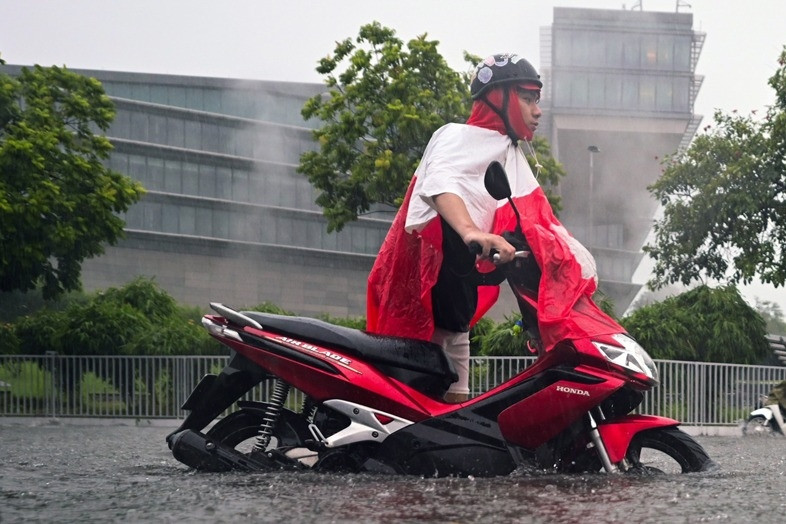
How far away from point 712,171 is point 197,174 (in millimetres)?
33210

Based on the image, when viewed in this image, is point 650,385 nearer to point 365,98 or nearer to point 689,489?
point 689,489

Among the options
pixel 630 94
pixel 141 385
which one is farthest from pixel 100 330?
pixel 630 94

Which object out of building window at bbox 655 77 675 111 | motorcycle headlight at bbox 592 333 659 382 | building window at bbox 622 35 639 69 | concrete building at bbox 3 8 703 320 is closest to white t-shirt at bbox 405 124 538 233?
motorcycle headlight at bbox 592 333 659 382

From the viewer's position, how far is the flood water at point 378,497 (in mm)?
4828

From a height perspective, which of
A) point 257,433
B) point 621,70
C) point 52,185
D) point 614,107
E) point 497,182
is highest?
point 621,70

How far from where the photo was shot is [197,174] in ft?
210

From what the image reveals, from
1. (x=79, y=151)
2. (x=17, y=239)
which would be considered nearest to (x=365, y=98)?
(x=79, y=151)

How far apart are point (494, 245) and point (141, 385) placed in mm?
15008

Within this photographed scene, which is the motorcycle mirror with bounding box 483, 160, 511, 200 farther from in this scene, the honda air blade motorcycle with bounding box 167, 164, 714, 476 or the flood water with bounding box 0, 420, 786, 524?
the flood water with bounding box 0, 420, 786, 524

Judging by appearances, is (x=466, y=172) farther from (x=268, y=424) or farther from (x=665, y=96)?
(x=665, y=96)

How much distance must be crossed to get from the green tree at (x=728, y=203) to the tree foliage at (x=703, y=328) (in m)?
12.8

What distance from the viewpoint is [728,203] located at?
1340 inches

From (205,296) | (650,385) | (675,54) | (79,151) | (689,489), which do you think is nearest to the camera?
(689,489)

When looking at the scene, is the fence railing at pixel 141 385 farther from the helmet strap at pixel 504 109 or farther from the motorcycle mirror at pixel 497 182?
the motorcycle mirror at pixel 497 182
